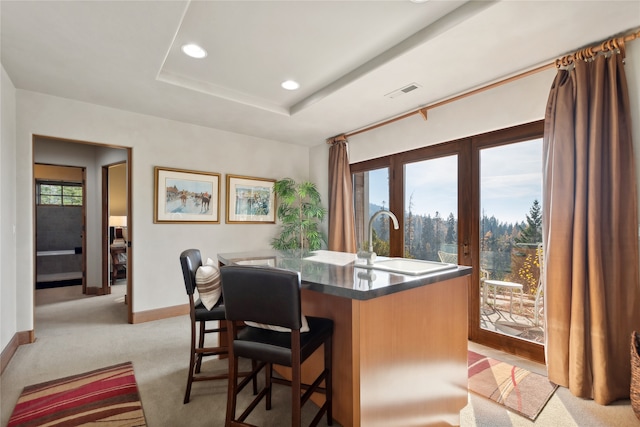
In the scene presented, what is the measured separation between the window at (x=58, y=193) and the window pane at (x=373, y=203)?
6338mm

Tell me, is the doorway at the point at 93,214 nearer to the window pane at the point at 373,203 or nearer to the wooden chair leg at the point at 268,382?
the window pane at the point at 373,203

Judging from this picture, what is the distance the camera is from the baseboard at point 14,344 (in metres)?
2.50

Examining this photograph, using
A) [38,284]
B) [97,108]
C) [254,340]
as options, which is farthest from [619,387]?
[38,284]

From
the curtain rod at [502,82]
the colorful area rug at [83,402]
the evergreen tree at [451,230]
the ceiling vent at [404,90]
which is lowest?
the colorful area rug at [83,402]

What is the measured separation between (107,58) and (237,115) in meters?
1.50

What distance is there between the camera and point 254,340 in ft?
4.98

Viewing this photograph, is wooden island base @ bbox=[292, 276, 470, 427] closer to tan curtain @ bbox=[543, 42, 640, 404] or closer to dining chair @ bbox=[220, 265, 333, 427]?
dining chair @ bbox=[220, 265, 333, 427]

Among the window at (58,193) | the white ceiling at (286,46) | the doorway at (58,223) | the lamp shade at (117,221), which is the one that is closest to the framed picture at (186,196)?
the white ceiling at (286,46)

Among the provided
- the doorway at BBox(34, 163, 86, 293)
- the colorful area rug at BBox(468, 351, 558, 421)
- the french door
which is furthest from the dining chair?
the doorway at BBox(34, 163, 86, 293)

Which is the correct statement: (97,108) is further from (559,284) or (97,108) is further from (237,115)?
(559,284)

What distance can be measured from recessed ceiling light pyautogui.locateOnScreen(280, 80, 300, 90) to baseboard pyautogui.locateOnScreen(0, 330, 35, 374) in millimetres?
3366

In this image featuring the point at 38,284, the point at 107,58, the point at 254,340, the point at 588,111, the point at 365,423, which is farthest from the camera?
the point at 38,284

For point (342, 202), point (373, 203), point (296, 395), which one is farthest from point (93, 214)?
point (296, 395)

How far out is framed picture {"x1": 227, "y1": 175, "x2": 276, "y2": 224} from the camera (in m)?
4.48
